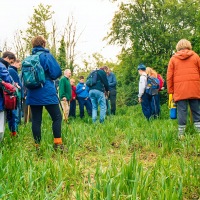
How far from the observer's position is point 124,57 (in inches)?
609

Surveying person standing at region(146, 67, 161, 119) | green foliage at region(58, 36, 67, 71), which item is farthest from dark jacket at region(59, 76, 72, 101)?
green foliage at region(58, 36, 67, 71)

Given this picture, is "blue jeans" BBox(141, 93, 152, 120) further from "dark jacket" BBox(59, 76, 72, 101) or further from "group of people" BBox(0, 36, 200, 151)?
"group of people" BBox(0, 36, 200, 151)

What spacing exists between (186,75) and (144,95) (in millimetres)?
2986

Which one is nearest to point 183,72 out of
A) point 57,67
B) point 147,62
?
point 57,67

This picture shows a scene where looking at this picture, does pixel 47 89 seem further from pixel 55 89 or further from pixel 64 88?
pixel 64 88

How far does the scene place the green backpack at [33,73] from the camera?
13.1 feet

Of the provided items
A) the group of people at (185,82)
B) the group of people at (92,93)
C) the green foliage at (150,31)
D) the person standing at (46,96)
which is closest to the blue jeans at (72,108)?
the group of people at (92,93)

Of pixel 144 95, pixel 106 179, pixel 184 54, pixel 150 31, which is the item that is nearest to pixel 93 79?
pixel 144 95

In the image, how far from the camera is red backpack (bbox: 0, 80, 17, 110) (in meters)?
4.09

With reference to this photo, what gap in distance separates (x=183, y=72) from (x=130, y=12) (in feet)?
34.8

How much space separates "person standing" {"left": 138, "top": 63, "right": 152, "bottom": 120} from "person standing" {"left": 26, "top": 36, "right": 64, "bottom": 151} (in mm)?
3701

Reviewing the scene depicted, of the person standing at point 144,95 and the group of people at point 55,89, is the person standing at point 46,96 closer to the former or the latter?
the group of people at point 55,89

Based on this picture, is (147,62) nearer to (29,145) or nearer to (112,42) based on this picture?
(112,42)

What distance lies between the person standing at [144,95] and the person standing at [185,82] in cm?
263
